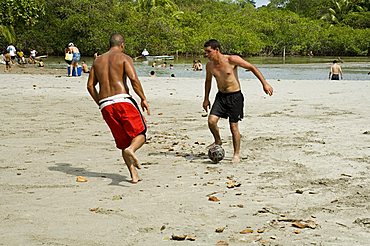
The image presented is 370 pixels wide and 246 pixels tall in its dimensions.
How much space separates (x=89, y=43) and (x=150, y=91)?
136 ft

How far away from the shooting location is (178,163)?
317 inches

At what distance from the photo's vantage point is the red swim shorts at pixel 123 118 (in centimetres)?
673

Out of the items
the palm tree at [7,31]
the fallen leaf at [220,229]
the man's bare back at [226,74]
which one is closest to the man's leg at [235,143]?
the man's bare back at [226,74]

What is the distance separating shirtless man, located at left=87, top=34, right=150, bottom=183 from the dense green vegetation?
38777 millimetres

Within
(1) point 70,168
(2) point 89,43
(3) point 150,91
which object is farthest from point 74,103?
(2) point 89,43

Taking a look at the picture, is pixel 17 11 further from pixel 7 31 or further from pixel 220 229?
pixel 220 229

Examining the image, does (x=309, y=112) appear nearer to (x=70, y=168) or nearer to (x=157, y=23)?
(x=70, y=168)

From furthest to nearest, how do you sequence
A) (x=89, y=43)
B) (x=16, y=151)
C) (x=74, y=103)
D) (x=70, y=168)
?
(x=89, y=43), (x=74, y=103), (x=16, y=151), (x=70, y=168)

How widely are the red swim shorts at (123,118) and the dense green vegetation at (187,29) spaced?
38916 millimetres

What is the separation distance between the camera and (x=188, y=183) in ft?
22.4

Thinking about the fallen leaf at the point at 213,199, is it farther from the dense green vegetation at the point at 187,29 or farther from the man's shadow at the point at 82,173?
the dense green vegetation at the point at 187,29

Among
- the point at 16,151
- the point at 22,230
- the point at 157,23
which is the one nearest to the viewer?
the point at 22,230

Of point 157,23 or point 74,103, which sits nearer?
point 74,103

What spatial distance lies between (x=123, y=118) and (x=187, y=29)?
213ft
